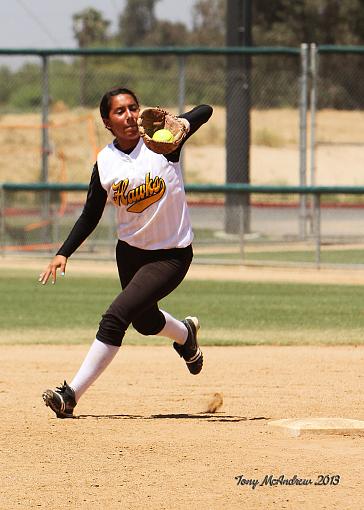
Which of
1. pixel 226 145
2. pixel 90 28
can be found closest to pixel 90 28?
pixel 90 28

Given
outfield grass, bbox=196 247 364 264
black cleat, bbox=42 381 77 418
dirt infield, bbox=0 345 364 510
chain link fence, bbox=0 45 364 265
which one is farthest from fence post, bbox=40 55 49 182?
black cleat, bbox=42 381 77 418

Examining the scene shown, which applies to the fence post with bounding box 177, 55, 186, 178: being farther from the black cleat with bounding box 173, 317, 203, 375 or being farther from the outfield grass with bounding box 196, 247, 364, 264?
the black cleat with bounding box 173, 317, 203, 375

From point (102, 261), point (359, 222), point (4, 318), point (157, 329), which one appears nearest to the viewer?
point (157, 329)

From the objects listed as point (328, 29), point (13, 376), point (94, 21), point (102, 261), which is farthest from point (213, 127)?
point (13, 376)

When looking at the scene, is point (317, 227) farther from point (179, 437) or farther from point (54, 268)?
point (179, 437)

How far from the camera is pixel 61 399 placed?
6727mm

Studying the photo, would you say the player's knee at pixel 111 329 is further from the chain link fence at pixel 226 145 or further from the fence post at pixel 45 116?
the fence post at pixel 45 116

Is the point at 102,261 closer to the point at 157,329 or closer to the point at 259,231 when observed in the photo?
the point at 259,231

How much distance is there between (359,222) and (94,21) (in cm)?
4525

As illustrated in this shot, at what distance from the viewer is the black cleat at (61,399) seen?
6.71 m

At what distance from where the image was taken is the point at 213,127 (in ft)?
139

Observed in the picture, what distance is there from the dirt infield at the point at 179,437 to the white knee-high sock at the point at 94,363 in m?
0.22

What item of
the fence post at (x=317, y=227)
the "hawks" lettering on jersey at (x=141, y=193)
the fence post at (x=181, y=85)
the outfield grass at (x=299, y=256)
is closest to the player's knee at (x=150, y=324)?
the "hawks" lettering on jersey at (x=141, y=193)

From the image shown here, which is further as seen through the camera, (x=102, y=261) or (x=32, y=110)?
(x=32, y=110)
